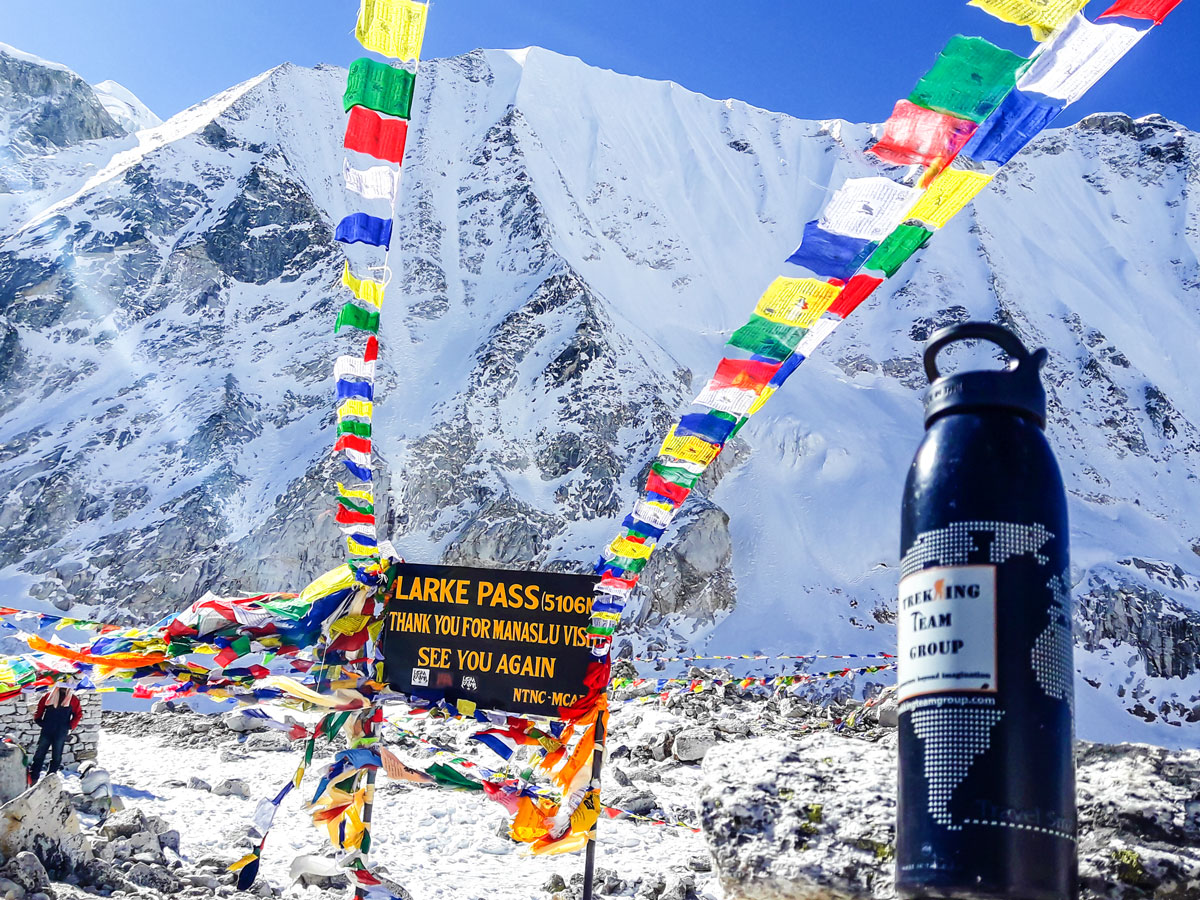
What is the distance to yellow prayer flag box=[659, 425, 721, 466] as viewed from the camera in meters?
4.97

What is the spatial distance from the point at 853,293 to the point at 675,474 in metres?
1.59

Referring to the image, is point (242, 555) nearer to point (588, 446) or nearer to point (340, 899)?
point (588, 446)

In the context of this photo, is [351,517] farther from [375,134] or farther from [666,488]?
[375,134]

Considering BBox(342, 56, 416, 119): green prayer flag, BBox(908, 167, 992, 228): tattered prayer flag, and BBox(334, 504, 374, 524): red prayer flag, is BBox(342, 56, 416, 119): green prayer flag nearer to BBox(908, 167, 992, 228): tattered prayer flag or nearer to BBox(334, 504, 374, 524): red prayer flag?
BBox(334, 504, 374, 524): red prayer flag

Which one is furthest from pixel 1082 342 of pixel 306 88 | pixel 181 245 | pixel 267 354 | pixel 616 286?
pixel 306 88

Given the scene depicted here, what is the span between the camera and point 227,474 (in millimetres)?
38844

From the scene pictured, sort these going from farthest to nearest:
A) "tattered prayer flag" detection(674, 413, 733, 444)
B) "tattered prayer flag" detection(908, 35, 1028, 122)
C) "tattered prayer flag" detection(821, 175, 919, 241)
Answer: "tattered prayer flag" detection(674, 413, 733, 444) < "tattered prayer flag" detection(821, 175, 919, 241) < "tattered prayer flag" detection(908, 35, 1028, 122)

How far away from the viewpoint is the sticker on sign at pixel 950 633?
215 cm

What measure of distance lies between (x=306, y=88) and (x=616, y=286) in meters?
31.4

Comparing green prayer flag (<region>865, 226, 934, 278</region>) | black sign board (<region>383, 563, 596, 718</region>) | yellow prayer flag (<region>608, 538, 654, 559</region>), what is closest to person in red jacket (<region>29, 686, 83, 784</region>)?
black sign board (<region>383, 563, 596, 718</region>)

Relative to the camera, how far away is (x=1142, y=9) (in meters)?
2.96

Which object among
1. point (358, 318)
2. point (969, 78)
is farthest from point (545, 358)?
point (969, 78)

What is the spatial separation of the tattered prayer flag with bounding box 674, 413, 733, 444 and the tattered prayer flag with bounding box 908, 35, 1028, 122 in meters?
1.83

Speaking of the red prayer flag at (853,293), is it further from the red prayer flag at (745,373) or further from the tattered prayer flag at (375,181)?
the tattered prayer flag at (375,181)
